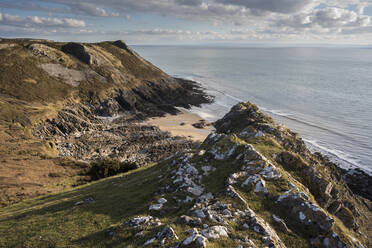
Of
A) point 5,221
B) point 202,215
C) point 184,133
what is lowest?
point 184,133

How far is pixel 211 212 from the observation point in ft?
45.7

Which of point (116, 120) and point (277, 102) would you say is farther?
point (277, 102)

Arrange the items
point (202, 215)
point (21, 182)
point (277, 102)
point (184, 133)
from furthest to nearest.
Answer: point (277, 102) → point (184, 133) → point (21, 182) → point (202, 215)

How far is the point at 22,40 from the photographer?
322 ft

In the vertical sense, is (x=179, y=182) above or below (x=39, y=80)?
below

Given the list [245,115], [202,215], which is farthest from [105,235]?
[245,115]

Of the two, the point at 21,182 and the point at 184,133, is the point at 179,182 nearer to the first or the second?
the point at 21,182

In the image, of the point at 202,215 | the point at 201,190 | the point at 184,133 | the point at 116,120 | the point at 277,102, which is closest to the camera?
the point at 202,215

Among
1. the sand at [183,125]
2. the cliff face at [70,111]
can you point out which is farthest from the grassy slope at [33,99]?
the sand at [183,125]

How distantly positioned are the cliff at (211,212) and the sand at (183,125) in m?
38.7

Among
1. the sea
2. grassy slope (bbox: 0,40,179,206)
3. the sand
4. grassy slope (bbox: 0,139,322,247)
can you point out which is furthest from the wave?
grassy slope (bbox: 0,40,179,206)

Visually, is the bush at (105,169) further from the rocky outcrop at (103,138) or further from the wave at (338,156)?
the wave at (338,156)

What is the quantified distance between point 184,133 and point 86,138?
2741cm

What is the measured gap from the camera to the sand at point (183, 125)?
64250 mm
